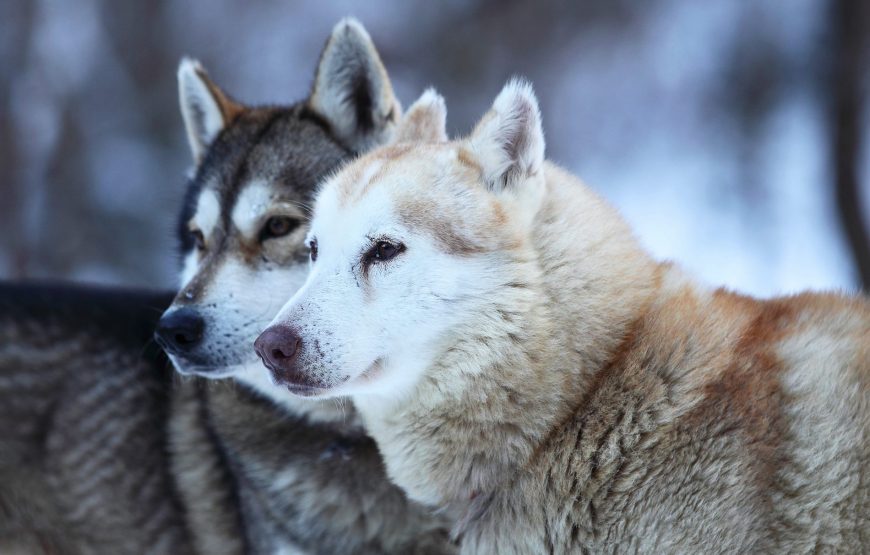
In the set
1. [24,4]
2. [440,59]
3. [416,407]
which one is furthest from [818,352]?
[24,4]

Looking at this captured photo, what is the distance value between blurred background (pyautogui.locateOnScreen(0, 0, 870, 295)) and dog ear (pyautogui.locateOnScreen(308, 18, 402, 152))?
13.9 ft

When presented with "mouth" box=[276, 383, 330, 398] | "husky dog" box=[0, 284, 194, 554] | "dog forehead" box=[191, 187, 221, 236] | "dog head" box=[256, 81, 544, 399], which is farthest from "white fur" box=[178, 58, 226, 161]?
"mouth" box=[276, 383, 330, 398]

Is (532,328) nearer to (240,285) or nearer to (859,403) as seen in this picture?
Answer: (859,403)

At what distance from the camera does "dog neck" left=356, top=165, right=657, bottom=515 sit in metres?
2.36

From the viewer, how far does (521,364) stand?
2.35m

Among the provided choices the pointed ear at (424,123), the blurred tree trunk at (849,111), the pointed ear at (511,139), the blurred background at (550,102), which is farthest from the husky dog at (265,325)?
the blurred tree trunk at (849,111)

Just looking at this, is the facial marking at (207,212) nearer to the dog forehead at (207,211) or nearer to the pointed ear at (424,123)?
the dog forehead at (207,211)

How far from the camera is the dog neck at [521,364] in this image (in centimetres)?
236

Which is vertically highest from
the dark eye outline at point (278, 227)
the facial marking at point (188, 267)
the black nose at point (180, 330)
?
the dark eye outline at point (278, 227)

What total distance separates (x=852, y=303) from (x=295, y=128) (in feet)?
6.80

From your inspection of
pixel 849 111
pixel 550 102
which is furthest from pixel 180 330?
pixel 550 102

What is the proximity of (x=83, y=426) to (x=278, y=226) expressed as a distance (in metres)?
1.26

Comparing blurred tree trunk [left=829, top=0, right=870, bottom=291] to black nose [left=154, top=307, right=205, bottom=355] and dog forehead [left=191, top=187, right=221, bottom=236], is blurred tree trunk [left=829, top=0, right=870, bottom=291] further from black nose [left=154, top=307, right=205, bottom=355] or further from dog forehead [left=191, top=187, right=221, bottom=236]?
black nose [left=154, top=307, right=205, bottom=355]

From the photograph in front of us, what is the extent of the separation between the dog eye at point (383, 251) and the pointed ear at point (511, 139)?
1.07 ft
